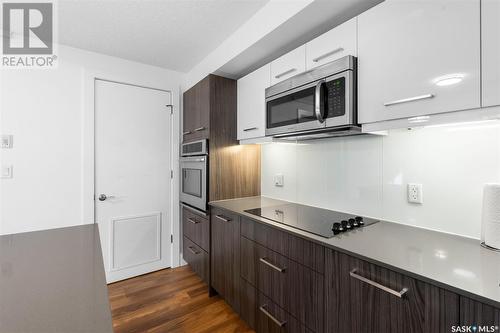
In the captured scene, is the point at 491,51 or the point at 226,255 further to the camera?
the point at 226,255

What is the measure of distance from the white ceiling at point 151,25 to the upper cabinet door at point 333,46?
52 centimetres

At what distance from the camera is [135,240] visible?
8.77ft

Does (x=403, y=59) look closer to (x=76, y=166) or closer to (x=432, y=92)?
(x=432, y=92)

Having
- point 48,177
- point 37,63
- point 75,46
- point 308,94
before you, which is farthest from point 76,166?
point 308,94

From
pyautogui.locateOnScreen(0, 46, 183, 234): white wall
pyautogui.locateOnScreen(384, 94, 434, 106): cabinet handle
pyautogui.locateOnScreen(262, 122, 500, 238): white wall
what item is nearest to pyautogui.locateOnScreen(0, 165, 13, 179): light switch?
pyautogui.locateOnScreen(0, 46, 183, 234): white wall

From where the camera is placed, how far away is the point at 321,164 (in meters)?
1.92

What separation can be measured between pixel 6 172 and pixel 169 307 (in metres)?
1.88

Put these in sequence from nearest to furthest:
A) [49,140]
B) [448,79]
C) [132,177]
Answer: [448,79] < [49,140] < [132,177]

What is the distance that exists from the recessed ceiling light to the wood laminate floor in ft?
6.44

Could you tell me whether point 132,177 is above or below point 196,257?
above

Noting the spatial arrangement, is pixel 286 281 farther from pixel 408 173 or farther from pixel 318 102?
pixel 318 102

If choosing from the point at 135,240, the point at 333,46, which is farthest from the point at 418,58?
the point at 135,240

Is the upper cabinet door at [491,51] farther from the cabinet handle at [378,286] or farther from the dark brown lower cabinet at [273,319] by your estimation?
the dark brown lower cabinet at [273,319]

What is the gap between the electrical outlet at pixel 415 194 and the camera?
1.34 metres
